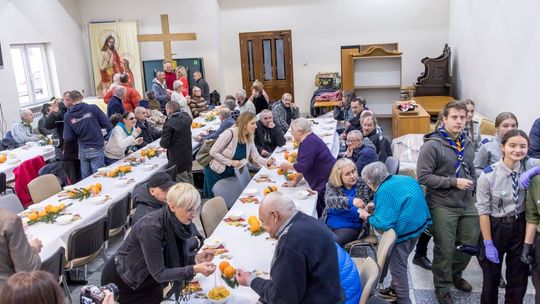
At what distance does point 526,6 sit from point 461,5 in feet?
14.5

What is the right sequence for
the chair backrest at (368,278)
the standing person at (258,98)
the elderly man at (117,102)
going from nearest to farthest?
the chair backrest at (368,278), the elderly man at (117,102), the standing person at (258,98)

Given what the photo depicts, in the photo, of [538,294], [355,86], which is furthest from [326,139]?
[538,294]

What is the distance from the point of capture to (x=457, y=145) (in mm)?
3639

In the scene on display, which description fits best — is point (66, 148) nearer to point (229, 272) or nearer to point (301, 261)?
point (229, 272)

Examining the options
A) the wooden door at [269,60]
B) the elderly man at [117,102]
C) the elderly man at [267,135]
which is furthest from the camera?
the wooden door at [269,60]

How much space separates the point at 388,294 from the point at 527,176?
4.93 ft

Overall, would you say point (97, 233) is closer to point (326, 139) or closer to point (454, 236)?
point (454, 236)

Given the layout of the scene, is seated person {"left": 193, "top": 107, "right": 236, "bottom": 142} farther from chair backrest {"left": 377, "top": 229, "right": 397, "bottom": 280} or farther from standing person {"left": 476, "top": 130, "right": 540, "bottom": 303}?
standing person {"left": 476, "top": 130, "right": 540, "bottom": 303}

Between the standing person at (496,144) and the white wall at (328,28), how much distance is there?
25.7 ft

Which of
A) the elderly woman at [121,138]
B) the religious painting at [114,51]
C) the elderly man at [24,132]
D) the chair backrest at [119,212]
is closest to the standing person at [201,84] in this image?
the religious painting at [114,51]

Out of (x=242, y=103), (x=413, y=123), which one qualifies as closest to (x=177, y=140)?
(x=242, y=103)

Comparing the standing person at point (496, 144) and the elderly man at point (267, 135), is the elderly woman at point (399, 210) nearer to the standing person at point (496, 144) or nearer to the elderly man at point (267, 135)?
the standing person at point (496, 144)

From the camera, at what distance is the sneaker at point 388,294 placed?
3.87m

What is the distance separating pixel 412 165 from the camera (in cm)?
633
